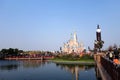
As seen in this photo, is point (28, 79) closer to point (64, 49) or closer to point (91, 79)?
point (91, 79)

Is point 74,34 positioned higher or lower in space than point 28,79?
higher

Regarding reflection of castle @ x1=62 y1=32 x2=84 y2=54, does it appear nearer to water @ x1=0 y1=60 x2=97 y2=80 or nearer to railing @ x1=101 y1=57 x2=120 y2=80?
water @ x1=0 y1=60 x2=97 y2=80

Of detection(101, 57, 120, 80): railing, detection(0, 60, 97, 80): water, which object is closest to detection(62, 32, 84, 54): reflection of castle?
Answer: detection(0, 60, 97, 80): water

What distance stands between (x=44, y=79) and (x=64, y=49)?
106 metres

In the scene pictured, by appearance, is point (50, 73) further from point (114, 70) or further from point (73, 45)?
point (73, 45)

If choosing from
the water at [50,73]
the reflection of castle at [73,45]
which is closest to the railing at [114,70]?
the water at [50,73]

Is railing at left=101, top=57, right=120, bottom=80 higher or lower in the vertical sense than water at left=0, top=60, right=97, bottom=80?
higher

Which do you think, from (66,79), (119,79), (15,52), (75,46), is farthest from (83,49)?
(119,79)

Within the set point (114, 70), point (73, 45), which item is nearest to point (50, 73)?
point (114, 70)

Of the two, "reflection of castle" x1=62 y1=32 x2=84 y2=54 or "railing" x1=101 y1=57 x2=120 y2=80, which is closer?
"railing" x1=101 y1=57 x2=120 y2=80

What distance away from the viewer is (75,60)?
92.2 m

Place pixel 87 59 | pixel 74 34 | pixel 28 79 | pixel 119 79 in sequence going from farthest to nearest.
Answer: pixel 74 34 → pixel 87 59 → pixel 28 79 → pixel 119 79

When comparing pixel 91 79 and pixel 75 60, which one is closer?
pixel 91 79

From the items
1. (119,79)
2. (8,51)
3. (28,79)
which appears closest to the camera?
(119,79)
